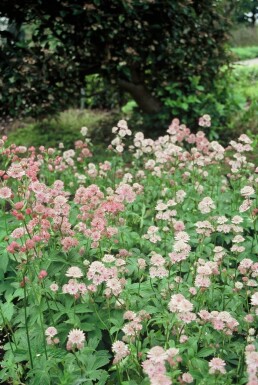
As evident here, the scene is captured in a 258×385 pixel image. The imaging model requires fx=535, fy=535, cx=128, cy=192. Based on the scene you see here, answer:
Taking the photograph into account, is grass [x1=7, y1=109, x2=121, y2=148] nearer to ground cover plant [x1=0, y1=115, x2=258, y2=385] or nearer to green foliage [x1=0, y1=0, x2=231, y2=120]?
green foliage [x1=0, y1=0, x2=231, y2=120]

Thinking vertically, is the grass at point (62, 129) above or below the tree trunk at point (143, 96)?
below

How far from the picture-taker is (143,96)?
7.25 meters

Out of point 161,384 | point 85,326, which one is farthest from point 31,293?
point 161,384

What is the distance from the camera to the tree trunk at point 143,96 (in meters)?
7.22

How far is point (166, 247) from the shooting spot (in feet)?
10.8

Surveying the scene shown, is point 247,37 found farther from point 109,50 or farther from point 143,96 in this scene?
point 109,50

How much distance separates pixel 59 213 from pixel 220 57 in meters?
5.17

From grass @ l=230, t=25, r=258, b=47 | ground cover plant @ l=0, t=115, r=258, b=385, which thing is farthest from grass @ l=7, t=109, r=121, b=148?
grass @ l=230, t=25, r=258, b=47

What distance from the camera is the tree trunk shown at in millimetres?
7219

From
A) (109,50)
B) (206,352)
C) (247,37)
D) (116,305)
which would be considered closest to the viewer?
(206,352)

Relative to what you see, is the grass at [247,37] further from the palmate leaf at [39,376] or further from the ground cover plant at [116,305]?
the palmate leaf at [39,376]

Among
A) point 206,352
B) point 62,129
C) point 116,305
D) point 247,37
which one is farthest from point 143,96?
point 247,37

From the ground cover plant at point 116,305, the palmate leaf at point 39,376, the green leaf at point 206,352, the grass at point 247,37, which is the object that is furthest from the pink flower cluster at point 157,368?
the grass at point 247,37

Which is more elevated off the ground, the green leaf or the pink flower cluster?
the pink flower cluster
